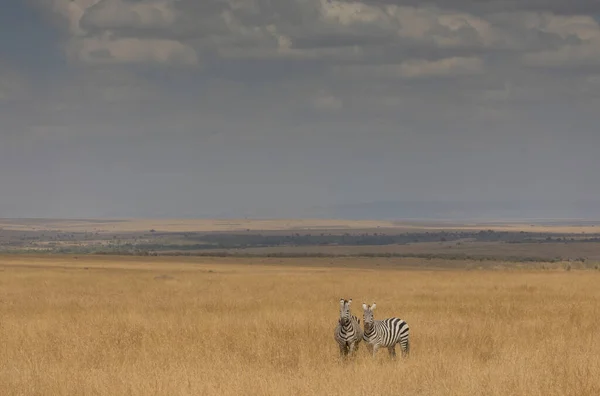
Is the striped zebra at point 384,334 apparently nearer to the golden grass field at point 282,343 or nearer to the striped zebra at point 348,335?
the striped zebra at point 348,335

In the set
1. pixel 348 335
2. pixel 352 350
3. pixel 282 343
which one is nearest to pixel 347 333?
pixel 348 335

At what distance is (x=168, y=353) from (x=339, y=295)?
670 inches

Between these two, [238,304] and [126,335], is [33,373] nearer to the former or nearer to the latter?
[126,335]

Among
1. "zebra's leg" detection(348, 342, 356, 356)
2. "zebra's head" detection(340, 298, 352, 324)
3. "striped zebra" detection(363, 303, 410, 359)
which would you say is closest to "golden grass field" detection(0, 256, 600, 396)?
"zebra's leg" detection(348, 342, 356, 356)

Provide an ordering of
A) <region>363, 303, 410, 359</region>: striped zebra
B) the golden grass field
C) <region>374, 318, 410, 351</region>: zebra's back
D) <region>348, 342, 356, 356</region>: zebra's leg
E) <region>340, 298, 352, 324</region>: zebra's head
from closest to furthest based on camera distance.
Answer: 1. the golden grass field
2. <region>340, 298, 352, 324</region>: zebra's head
3. <region>363, 303, 410, 359</region>: striped zebra
4. <region>348, 342, 356, 356</region>: zebra's leg
5. <region>374, 318, 410, 351</region>: zebra's back

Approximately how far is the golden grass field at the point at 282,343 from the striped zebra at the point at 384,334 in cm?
34

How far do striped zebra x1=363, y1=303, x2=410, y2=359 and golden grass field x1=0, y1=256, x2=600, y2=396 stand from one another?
0.34 meters

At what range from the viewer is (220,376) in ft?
47.6

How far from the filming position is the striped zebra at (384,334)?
16194 mm

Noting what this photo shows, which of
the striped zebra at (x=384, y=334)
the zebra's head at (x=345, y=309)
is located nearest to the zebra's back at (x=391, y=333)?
the striped zebra at (x=384, y=334)

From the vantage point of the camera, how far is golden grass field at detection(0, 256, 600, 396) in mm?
13625

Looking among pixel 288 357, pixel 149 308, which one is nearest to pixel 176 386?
pixel 288 357

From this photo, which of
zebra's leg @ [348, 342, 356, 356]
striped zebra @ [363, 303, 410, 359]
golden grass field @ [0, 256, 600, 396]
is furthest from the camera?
zebra's leg @ [348, 342, 356, 356]

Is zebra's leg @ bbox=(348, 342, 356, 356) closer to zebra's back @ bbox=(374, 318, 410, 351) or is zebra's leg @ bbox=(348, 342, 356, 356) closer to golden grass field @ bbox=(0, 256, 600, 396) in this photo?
golden grass field @ bbox=(0, 256, 600, 396)
